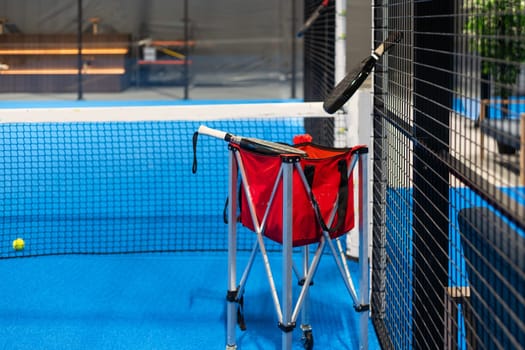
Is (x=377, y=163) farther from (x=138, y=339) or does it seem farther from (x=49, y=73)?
(x=49, y=73)

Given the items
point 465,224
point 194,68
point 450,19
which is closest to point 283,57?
point 194,68

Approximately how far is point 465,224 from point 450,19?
1.01 meters

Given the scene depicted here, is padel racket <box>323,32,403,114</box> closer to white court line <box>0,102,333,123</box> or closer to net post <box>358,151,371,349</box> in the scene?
net post <box>358,151,371,349</box>

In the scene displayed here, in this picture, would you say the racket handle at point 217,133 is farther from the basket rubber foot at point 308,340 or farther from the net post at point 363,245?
the basket rubber foot at point 308,340

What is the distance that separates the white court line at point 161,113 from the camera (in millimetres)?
4297

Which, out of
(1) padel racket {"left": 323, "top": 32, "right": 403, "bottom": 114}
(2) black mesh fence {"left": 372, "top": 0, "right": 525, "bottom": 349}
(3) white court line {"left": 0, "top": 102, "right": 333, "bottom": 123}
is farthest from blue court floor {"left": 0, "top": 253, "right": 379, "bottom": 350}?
(1) padel racket {"left": 323, "top": 32, "right": 403, "bottom": 114}

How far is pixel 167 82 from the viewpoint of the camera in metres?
13.3

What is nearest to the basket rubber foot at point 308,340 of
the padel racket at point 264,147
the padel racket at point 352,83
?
the padel racket at point 264,147

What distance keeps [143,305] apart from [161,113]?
111 cm

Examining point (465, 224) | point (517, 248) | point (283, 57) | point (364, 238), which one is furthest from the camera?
point (283, 57)

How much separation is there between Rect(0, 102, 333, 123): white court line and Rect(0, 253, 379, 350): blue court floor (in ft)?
3.21

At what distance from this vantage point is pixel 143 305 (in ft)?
13.6

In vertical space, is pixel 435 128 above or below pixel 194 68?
below

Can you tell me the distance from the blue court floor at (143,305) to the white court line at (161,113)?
0.98 metres
